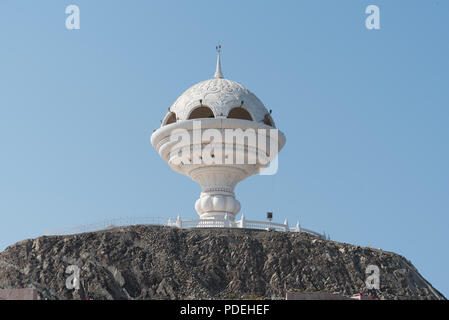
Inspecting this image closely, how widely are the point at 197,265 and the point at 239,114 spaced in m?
14.3

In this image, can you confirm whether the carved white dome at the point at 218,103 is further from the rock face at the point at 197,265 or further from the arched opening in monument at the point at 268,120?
the rock face at the point at 197,265

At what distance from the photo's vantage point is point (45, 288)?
42.0 m

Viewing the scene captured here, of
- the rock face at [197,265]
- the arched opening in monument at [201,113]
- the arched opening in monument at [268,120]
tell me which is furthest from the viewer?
the arched opening in monument at [268,120]

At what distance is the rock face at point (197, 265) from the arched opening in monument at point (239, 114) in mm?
10306

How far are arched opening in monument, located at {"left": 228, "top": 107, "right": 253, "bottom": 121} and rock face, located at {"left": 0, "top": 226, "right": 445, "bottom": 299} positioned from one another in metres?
10.3

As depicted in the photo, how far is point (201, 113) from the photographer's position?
5541 centimetres

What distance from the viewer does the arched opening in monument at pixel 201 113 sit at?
55219mm

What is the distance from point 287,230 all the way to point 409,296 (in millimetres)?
7721

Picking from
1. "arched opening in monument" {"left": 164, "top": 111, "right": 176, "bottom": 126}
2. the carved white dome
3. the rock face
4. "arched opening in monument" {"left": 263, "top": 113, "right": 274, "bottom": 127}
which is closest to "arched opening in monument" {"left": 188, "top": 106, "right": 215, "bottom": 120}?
the carved white dome

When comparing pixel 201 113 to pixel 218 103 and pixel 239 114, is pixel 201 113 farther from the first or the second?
pixel 239 114

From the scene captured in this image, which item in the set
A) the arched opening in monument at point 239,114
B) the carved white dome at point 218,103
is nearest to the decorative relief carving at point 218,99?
the carved white dome at point 218,103
